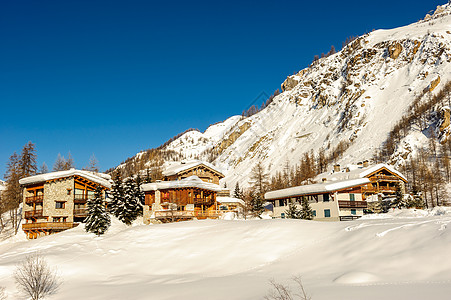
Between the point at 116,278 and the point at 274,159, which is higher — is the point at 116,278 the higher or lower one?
the lower one

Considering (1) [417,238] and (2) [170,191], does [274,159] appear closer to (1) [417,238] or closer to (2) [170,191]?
(2) [170,191]

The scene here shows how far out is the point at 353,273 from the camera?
Answer: 15.8 meters

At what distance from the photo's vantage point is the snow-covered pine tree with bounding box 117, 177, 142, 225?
45.9 m

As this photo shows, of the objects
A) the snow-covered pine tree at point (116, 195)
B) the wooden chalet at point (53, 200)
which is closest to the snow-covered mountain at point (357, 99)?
the snow-covered pine tree at point (116, 195)

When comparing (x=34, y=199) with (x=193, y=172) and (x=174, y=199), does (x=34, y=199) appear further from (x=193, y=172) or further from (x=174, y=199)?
(x=193, y=172)

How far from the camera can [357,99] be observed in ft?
450

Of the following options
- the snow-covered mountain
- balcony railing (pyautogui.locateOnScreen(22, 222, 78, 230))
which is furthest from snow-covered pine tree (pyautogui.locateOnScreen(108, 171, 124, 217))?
the snow-covered mountain

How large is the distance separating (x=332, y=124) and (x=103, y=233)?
118766mm

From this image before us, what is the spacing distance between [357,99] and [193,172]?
9296 centimetres

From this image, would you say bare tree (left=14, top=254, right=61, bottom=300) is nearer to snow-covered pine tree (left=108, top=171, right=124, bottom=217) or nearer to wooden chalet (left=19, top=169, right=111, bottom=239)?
snow-covered pine tree (left=108, top=171, right=124, bottom=217)

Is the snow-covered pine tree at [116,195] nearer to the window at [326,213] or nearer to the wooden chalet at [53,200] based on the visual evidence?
the wooden chalet at [53,200]

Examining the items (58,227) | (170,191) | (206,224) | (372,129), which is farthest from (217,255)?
(372,129)

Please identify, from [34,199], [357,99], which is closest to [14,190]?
[34,199]

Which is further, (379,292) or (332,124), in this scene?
(332,124)
